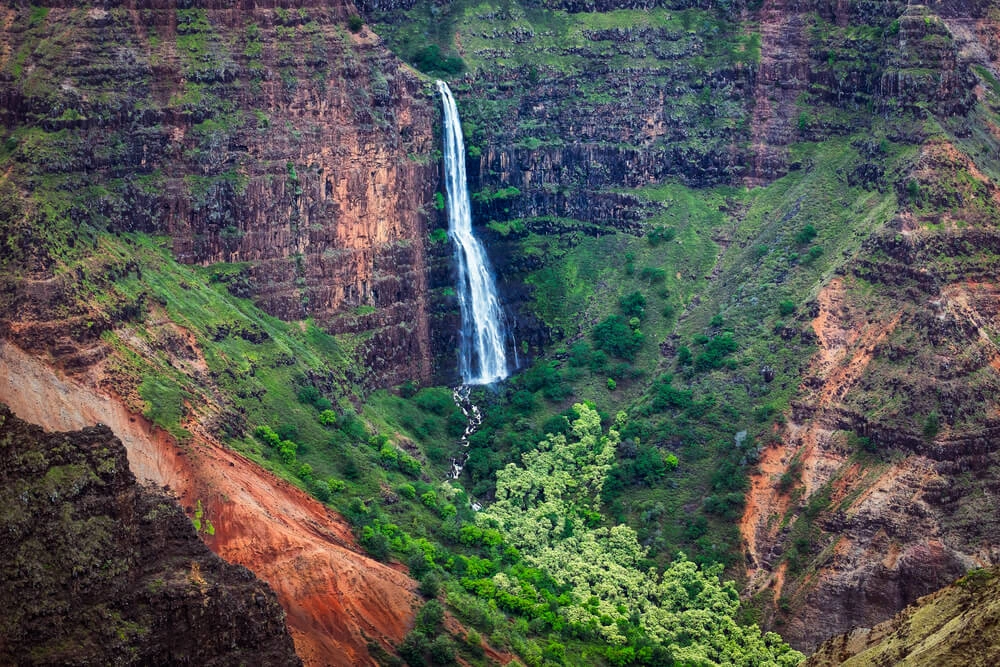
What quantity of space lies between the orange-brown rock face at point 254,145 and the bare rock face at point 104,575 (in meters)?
21.2

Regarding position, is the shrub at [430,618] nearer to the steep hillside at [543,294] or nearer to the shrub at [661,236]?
the steep hillside at [543,294]

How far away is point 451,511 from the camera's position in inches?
3819

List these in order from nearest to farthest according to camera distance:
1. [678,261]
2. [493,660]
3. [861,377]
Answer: [493,660] → [861,377] → [678,261]

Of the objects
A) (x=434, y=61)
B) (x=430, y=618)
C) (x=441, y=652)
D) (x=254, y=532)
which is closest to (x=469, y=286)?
(x=434, y=61)

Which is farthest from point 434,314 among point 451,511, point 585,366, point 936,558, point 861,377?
point 936,558

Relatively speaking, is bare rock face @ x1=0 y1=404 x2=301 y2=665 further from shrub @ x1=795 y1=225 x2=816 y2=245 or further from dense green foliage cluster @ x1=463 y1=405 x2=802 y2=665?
shrub @ x1=795 y1=225 x2=816 y2=245

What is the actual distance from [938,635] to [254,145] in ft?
180

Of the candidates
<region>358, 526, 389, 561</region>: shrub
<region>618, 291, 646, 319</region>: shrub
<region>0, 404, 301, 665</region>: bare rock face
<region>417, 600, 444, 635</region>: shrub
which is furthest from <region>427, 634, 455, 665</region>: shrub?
<region>618, 291, 646, 319</region>: shrub

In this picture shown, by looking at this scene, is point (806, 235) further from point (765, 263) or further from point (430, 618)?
point (430, 618)

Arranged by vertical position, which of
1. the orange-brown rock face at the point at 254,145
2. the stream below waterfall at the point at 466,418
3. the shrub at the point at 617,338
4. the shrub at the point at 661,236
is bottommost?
the stream below waterfall at the point at 466,418

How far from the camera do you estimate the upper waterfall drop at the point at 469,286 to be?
11494cm

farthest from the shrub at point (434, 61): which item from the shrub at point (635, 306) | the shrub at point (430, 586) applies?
the shrub at point (430, 586)

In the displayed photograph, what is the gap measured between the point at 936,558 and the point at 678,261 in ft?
101

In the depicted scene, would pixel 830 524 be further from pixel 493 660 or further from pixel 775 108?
pixel 775 108
